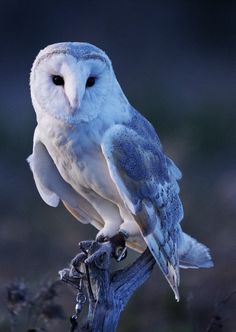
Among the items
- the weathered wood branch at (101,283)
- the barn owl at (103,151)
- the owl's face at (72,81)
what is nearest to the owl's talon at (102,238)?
the barn owl at (103,151)

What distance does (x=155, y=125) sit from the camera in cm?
750

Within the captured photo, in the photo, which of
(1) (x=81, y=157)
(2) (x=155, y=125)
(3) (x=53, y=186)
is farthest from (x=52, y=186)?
(2) (x=155, y=125)

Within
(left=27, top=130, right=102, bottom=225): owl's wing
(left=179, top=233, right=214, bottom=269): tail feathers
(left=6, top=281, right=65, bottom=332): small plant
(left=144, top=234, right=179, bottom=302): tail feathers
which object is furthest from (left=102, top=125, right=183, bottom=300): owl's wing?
(left=6, top=281, right=65, bottom=332): small plant

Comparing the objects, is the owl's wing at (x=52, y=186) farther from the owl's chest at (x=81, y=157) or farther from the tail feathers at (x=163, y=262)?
the tail feathers at (x=163, y=262)

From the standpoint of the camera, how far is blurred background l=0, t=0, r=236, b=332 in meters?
5.48

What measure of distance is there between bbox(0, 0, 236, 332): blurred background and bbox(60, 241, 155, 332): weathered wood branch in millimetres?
372

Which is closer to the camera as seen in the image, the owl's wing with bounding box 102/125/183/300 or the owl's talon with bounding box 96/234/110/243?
the owl's wing with bounding box 102/125/183/300

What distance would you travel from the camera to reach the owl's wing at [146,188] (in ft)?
10.6

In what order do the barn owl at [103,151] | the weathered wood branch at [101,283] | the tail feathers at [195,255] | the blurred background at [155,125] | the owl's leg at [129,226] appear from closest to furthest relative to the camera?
1. the weathered wood branch at [101,283]
2. the barn owl at [103,151]
3. the owl's leg at [129,226]
4. the tail feathers at [195,255]
5. the blurred background at [155,125]

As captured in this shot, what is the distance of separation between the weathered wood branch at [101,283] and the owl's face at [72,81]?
13.8 inches

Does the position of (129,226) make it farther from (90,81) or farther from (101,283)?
(90,81)

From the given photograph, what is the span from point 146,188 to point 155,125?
421 cm

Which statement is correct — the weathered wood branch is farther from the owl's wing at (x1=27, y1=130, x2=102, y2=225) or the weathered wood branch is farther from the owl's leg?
the owl's wing at (x1=27, y1=130, x2=102, y2=225)

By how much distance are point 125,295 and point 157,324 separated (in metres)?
1.98
